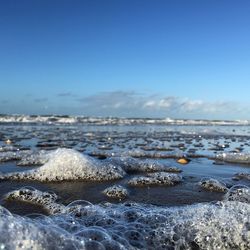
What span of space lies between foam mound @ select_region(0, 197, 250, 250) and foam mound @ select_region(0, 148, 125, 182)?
3.19 m

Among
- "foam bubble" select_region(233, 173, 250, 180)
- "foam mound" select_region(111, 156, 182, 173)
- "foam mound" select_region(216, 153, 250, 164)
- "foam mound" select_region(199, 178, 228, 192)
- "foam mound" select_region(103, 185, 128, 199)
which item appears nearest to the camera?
"foam mound" select_region(103, 185, 128, 199)

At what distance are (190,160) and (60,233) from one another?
29.2 feet

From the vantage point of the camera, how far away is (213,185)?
315 inches

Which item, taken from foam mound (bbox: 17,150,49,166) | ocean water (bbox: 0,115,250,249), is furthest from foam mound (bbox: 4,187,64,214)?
foam mound (bbox: 17,150,49,166)

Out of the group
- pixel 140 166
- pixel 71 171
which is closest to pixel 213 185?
pixel 140 166

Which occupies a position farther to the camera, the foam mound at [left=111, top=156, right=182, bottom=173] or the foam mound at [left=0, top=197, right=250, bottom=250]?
the foam mound at [left=111, top=156, right=182, bottom=173]

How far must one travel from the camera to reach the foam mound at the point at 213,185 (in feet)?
25.7

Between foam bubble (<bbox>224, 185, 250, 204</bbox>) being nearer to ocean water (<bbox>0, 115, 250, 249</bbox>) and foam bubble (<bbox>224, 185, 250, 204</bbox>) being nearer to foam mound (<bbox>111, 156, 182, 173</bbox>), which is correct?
ocean water (<bbox>0, 115, 250, 249</bbox>)

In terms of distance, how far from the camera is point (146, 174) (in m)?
9.54

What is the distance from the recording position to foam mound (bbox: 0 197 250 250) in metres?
3.71

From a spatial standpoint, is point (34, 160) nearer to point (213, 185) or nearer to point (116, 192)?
point (116, 192)

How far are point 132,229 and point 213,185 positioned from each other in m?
3.79

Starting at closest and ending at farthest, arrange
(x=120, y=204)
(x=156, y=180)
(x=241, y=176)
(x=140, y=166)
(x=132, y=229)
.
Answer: (x=132, y=229)
(x=120, y=204)
(x=156, y=180)
(x=241, y=176)
(x=140, y=166)

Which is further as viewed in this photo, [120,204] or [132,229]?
[120,204]
